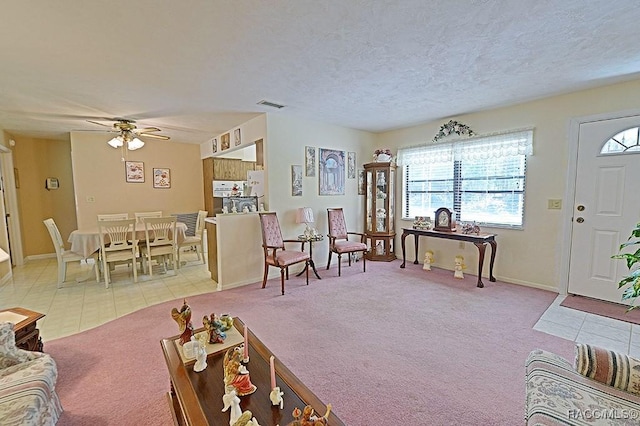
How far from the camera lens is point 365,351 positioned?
7.57 feet

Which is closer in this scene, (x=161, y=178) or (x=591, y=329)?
(x=591, y=329)

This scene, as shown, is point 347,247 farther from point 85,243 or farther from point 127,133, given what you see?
point 127,133

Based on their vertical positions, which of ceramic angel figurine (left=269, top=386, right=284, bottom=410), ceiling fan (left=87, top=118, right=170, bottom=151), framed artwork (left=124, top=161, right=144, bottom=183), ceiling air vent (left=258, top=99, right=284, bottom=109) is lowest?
ceramic angel figurine (left=269, top=386, right=284, bottom=410)

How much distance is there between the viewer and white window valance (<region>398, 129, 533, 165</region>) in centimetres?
376

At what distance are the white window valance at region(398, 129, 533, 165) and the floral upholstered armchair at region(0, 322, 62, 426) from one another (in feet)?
16.4

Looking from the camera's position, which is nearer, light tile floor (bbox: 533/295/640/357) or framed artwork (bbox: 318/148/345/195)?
light tile floor (bbox: 533/295/640/357)

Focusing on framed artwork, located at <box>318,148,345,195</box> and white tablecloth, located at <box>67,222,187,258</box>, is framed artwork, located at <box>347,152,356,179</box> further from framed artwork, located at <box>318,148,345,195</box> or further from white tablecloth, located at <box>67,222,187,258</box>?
white tablecloth, located at <box>67,222,187,258</box>

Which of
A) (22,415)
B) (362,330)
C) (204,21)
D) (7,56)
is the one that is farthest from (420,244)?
(7,56)

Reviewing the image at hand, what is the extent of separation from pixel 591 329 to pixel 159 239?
5509mm

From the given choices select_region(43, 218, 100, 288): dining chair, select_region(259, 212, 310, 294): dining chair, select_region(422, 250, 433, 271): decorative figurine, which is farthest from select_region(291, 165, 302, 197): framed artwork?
select_region(43, 218, 100, 288): dining chair

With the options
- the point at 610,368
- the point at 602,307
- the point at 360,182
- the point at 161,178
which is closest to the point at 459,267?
the point at 602,307

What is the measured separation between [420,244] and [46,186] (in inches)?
299

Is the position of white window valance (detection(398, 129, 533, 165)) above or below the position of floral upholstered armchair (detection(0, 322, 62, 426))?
above

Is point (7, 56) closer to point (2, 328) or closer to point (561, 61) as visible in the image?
point (2, 328)
